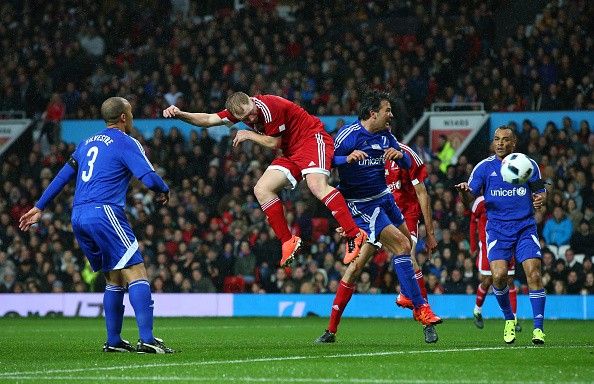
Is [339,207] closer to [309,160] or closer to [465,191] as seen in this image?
[309,160]

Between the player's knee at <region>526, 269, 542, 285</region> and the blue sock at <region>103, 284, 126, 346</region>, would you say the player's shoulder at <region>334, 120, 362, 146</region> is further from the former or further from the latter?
the blue sock at <region>103, 284, 126, 346</region>

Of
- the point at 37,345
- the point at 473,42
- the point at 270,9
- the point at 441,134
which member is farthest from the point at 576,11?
the point at 37,345

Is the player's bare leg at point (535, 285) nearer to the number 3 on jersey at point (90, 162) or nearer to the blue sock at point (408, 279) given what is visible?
the blue sock at point (408, 279)

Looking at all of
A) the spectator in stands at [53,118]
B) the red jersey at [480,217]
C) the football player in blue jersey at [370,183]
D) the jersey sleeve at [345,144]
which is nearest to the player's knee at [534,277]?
the football player in blue jersey at [370,183]

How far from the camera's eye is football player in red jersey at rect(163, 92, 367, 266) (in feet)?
38.8

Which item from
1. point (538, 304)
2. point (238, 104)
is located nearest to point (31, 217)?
point (238, 104)

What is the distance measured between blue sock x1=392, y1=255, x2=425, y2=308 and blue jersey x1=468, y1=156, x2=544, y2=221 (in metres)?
1.22

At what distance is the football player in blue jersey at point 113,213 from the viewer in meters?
10.7

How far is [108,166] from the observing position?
10.9 m

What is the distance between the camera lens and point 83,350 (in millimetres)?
11555

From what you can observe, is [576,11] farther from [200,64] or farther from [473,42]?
[200,64]

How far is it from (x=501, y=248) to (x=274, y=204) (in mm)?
2578

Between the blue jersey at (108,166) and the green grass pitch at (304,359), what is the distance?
150 centimetres

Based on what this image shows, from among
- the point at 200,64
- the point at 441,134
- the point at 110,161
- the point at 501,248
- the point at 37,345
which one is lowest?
the point at 37,345
